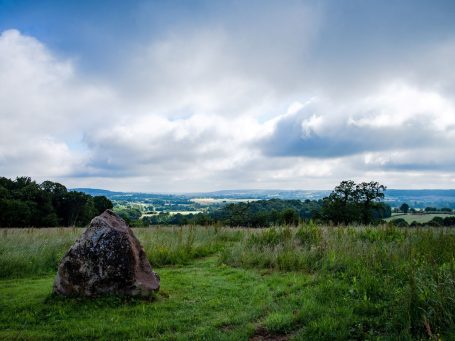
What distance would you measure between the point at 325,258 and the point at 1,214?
43.3 metres

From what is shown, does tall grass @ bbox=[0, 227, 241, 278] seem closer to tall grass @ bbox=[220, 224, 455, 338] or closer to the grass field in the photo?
the grass field

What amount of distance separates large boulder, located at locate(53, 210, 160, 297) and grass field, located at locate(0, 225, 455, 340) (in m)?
0.30

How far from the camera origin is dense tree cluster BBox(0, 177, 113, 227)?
4322 centimetres

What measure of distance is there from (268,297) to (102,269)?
397 cm

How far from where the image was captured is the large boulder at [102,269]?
26.7 ft

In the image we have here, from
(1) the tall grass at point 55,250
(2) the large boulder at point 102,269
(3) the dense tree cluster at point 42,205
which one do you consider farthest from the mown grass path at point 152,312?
(3) the dense tree cluster at point 42,205

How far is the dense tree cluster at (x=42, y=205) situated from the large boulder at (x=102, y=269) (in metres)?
37.8

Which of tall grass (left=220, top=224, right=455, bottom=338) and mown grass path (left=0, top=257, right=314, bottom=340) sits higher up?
tall grass (left=220, top=224, right=455, bottom=338)

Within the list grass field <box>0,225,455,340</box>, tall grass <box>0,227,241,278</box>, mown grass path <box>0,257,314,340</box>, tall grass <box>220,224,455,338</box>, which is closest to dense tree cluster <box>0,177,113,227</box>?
tall grass <box>0,227,241,278</box>

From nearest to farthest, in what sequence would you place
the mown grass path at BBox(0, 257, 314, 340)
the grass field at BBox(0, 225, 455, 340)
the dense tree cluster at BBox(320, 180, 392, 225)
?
the grass field at BBox(0, 225, 455, 340), the mown grass path at BBox(0, 257, 314, 340), the dense tree cluster at BBox(320, 180, 392, 225)

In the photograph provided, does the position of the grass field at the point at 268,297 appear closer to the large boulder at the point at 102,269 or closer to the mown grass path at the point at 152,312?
the mown grass path at the point at 152,312

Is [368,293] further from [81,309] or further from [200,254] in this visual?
[200,254]

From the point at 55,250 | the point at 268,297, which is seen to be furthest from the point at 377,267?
the point at 55,250

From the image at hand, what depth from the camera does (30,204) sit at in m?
47.5
